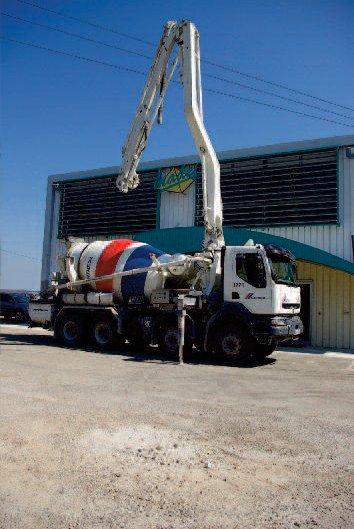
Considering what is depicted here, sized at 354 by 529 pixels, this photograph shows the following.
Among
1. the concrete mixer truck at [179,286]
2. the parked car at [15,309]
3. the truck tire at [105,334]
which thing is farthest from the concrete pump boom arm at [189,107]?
the parked car at [15,309]

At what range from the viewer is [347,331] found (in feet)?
58.3

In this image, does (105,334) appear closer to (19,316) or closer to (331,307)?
(331,307)

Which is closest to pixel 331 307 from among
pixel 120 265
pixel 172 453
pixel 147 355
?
pixel 147 355

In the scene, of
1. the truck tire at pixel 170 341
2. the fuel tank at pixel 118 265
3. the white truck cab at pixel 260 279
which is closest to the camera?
the white truck cab at pixel 260 279

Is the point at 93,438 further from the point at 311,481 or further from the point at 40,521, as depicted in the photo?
the point at 311,481

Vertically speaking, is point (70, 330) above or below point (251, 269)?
below

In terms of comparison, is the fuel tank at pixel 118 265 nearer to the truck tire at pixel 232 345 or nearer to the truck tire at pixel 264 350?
the truck tire at pixel 232 345

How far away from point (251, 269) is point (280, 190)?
8171 millimetres

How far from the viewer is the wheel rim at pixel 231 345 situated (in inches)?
491

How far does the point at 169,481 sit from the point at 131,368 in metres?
6.98

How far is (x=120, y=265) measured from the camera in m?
15.1

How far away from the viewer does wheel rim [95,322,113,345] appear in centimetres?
1470

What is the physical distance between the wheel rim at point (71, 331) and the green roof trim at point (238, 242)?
16.2ft

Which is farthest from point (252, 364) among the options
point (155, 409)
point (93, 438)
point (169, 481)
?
point (169, 481)
